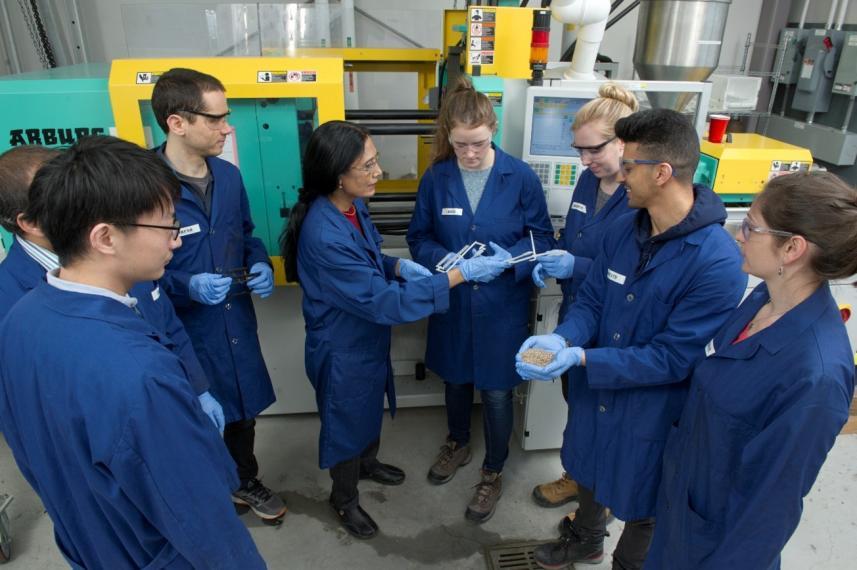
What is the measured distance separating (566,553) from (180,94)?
6.18 feet

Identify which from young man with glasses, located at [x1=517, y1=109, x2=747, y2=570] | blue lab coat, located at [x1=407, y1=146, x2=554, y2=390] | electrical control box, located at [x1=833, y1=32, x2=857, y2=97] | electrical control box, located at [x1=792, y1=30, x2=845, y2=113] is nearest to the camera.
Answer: young man with glasses, located at [x1=517, y1=109, x2=747, y2=570]

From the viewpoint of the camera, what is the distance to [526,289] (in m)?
1.95

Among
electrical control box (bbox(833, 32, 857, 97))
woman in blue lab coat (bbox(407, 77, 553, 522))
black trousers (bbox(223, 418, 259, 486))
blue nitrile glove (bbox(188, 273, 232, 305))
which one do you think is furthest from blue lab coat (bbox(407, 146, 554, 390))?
electrical control box (bbox(833, 32, 857, 97))

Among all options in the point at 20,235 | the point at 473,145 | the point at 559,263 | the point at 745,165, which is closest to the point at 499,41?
the point at 473,145

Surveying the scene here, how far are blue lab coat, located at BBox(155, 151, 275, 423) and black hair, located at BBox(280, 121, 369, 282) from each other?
24 centimetres

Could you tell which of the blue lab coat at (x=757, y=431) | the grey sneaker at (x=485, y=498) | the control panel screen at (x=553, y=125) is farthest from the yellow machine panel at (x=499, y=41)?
the grey sneaker at (x=485, y=498)

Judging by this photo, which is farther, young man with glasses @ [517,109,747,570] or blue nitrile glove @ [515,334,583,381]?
blue nitrile glove @ [515,334,583,381]

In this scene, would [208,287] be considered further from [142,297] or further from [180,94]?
[180,94]

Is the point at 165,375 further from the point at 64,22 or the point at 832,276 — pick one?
the point at 64,22

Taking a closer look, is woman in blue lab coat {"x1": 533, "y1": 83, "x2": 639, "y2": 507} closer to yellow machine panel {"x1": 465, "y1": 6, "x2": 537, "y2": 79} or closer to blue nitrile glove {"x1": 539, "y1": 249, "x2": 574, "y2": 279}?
blue nitrile glove {"x1": 539, "y1": 249, "x2": 574, "y2": 279}

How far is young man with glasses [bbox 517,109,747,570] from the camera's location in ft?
4.12

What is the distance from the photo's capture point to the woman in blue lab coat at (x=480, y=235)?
1800 millimetres

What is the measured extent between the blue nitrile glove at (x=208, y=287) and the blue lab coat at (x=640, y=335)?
0.99 meters

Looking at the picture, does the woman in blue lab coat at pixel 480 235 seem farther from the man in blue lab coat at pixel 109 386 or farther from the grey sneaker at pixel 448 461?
the man in blue lab coat at pixel 109 386
